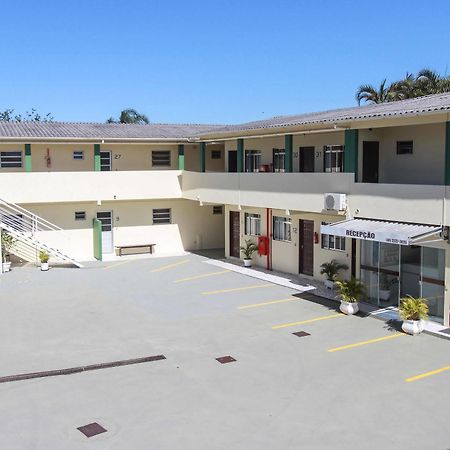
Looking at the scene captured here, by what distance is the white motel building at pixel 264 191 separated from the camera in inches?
682

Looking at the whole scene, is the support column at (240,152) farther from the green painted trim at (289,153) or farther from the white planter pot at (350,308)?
the white planter pot at (350,308)

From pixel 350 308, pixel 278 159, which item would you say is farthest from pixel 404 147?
pixel 278 159

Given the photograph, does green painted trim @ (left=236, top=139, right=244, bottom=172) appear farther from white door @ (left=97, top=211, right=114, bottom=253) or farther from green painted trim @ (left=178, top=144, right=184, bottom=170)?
white door @ (left=97, top=211, right=114, bottom=253)

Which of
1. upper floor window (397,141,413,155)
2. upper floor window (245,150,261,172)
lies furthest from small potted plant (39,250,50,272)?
upper floor window (397,141,413,155)

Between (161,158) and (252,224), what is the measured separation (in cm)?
745

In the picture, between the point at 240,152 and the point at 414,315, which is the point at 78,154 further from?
the point at 414,315

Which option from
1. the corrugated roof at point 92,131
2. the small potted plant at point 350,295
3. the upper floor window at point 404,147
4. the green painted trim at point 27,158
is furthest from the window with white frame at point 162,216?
the small potted plant at point 350,295

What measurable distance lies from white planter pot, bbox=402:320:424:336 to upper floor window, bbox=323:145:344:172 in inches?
317

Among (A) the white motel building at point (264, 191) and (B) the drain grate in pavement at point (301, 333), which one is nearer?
(B) the drain grate in pavement at point (301, 333)

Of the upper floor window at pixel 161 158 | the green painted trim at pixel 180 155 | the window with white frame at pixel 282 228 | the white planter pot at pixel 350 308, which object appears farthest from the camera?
the upper floor window at pixel 161 158

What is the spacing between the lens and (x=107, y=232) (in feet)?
99.8

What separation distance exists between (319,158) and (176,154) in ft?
34.8

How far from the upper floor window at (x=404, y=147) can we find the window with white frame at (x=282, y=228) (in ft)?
19.5

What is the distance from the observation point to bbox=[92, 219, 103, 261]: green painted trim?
2878 cm
